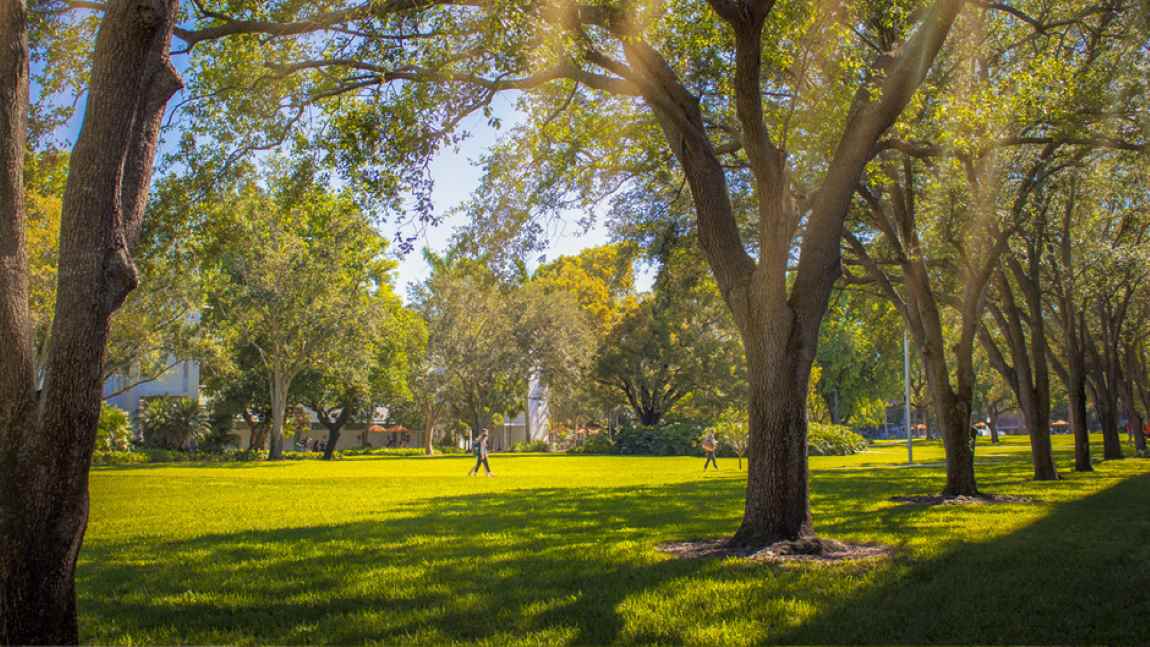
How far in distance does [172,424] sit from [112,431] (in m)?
7.35

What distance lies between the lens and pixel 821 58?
10.3 m

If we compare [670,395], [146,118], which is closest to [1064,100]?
[146,118]

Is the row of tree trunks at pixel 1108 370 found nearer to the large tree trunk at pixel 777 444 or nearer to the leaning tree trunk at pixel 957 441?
the leaning tree trunk at pixel 957 441

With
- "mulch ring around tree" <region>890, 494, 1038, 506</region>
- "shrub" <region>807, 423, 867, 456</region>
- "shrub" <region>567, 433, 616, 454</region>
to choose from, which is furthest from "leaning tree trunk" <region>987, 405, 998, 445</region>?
"mulch ring around tree" <region>890, 494, 1038, 506</region>

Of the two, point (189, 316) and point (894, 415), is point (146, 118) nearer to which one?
point (189, 316)

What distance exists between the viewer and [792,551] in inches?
337

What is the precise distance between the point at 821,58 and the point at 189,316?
32.5 meters

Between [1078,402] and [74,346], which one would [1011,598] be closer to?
[74,346]

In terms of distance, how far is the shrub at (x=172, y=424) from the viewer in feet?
149

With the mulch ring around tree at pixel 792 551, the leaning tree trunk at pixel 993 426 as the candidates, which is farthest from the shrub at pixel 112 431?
the leaning tree trunk at pixel 993 426

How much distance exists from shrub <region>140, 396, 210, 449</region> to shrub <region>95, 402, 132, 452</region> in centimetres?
479

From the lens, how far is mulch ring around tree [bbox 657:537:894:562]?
328 inches

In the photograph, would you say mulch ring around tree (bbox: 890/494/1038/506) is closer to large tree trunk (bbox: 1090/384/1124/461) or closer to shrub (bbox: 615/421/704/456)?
large tree trunk (bbox: 1090/384/1124/461)

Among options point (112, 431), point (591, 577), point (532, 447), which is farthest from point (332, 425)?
point (591, 577)
